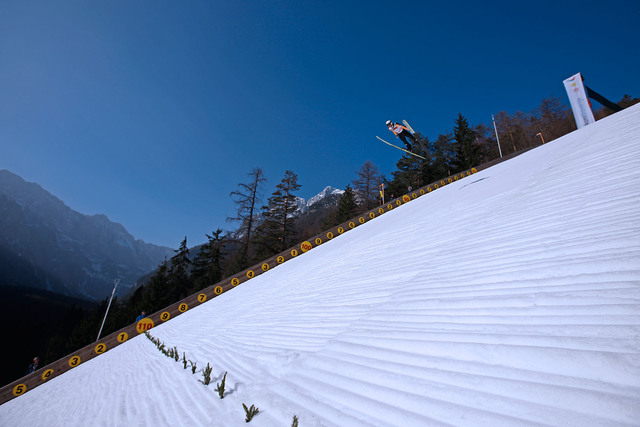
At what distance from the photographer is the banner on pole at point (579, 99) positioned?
49.0 ft

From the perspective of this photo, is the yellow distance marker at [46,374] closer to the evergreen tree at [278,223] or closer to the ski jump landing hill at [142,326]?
the ski jump landing hill at [142,326]

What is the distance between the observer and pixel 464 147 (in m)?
31.4

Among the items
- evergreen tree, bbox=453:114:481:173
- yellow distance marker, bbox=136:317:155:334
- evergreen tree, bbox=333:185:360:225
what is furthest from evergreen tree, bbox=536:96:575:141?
yellow distance marker, bbox=136:317:155:334

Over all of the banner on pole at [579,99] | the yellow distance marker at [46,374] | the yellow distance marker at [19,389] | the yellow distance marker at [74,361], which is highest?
the banner on pole at [579,99]

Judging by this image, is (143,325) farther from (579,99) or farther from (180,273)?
(180,273)

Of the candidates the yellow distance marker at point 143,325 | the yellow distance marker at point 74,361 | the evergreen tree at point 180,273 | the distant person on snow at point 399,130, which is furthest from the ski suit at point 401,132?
the evergreen tree at point 180,273

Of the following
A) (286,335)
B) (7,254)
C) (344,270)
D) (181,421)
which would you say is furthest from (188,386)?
(7,254)

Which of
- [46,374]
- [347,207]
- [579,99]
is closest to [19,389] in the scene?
[46,374]

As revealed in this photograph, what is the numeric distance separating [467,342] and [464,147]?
1390 inches

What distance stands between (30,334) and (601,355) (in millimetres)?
78891

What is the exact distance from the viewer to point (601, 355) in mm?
1319

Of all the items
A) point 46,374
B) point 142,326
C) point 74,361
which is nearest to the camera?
point 46,374

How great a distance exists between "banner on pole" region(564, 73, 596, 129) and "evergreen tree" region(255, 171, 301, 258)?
2432 cm

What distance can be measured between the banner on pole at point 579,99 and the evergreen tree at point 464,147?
1488 centimetres
